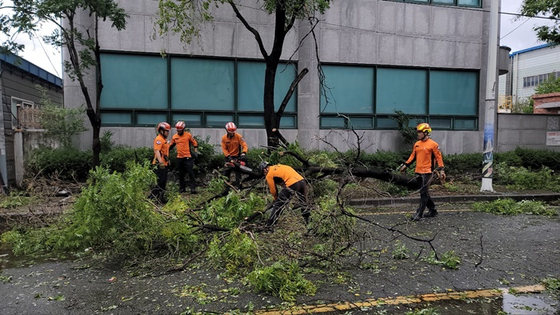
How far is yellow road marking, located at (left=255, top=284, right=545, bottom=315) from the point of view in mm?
4066

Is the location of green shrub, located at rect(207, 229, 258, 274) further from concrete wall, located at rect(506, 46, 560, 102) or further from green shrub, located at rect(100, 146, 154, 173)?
concrete wall, located at rect(506, 46, 560, 102)

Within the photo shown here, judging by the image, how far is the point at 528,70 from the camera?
1986 inches

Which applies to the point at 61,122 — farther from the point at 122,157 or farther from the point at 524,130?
the point at 524,130

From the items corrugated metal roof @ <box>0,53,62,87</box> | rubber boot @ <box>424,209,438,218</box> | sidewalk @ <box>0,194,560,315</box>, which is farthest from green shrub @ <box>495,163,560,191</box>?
corrugated metal roof @ <box>0,53,62,87</box>

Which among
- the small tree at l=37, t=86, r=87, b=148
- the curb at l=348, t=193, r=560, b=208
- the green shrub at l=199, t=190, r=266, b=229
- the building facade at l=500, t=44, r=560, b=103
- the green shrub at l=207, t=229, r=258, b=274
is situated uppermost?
the building facade at l=500, t=44, r=560, b=103

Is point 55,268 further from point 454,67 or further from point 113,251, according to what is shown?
point 454,67

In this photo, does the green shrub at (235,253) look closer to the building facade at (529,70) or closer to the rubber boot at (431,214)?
the rubber boot at (431,214)

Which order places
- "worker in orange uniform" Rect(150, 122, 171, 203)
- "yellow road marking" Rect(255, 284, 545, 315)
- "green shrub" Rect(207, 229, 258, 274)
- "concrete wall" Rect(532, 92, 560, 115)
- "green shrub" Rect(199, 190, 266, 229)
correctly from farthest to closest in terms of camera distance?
"concrete wall" Rect(532, 92, 560, 115) < "worker in orange uniform" Rect(150, 122, 171, 203) < "green shrub" Rect(199, 190, 266, 229) < "green shrub" Rect(207, 229, 258, 274) < "yellow road marking" Rect(255, 284, 545, 315)

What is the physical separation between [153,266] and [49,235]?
2.19 m

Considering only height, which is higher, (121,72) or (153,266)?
(121,72)

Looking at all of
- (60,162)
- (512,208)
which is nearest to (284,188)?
(512,208)

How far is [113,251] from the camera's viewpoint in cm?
580

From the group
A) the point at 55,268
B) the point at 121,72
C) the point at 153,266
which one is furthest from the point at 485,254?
the point at 121,72

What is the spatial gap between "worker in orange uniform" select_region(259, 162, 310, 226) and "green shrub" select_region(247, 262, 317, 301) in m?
1.34
